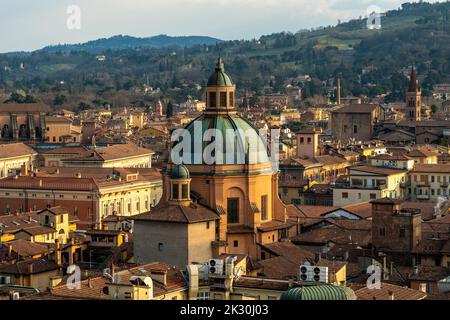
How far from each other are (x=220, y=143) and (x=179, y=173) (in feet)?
5.41

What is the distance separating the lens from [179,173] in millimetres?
31625

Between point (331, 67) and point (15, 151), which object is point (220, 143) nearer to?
point (15, 151)

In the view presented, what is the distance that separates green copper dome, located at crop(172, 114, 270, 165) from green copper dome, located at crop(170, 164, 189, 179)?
3.33ft

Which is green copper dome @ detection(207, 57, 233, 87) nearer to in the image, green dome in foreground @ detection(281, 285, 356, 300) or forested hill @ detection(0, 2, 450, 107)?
green dome in foreground @ detection(281, 285, 356, 300)

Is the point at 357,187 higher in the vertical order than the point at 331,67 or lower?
lower

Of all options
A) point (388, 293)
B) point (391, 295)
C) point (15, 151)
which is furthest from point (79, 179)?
point (391, 295)

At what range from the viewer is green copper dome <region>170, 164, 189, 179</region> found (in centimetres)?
3161

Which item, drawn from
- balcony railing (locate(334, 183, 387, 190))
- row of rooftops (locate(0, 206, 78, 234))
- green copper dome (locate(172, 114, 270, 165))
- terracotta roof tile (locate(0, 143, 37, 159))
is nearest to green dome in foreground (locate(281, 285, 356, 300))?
green copper dome (locate(172, 114, 270, 165))

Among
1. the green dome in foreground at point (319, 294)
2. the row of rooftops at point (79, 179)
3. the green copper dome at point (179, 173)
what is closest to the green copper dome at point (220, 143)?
the green copper dome at point (179, 173)

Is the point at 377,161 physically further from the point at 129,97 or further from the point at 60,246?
the point at 129,97

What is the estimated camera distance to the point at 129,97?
146 m

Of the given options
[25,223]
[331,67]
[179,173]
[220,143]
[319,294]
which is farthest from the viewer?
[331,67]

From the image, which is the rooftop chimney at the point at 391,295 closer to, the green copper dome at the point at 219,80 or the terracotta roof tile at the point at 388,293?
the terracotta roof tile at the point at 388,293

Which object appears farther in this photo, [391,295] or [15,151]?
[15,151]
